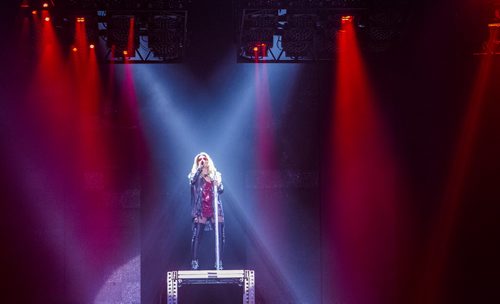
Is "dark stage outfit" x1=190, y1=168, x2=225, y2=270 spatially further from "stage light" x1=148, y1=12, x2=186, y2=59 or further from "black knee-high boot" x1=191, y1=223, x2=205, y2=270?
"stage light" x1=148, y1=12, x2=186, y2=59

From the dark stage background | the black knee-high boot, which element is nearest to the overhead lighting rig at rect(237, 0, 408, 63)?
the dark stage background

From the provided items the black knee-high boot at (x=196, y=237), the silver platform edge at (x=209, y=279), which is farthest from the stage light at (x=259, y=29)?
the silver platform edge at (x=209, y=279)

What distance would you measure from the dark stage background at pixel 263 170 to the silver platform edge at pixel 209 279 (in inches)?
69.4

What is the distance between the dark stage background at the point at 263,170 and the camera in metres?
7.04

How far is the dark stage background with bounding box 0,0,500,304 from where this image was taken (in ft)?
23.1

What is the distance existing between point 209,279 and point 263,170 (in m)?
2.44

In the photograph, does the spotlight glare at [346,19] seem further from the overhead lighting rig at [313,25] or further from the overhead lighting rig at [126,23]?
the overhead lighting rig at [126,23]

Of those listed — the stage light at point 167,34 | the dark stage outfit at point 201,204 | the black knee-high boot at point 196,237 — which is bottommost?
the black knee-high boot at point 196,237

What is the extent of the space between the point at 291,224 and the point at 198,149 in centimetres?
172

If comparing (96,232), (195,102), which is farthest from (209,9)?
(96,232)

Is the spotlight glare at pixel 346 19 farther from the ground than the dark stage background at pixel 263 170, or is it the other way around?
the spotlight glare at pixel 346 19

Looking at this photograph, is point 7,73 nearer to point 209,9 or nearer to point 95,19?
point 95,19

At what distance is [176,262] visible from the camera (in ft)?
22.9

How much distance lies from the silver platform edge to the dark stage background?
1.76m
